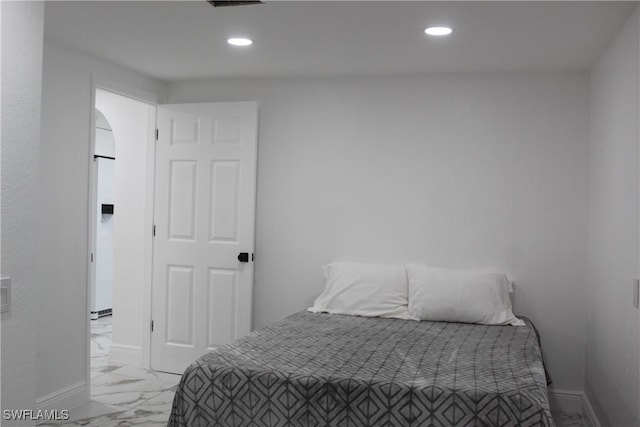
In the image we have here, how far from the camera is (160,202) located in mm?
4746

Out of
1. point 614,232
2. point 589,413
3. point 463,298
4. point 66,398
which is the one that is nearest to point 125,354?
point 66,398

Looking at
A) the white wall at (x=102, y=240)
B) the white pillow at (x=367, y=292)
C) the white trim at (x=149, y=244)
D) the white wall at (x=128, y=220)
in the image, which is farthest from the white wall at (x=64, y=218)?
the white wall at (x=102, y=240)

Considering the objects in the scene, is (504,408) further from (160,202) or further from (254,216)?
(160,202)

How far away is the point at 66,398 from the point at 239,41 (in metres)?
2.51

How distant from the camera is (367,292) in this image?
13.3ft

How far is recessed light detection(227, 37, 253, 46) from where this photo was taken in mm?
3485

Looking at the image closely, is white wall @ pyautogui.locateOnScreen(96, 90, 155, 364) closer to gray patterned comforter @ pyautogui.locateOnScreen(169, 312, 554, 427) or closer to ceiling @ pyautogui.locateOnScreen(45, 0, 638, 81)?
ceiling @ pyautogui.locateOnScreen(45, 0, 638, 81)

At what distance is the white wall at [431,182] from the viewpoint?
4031mm

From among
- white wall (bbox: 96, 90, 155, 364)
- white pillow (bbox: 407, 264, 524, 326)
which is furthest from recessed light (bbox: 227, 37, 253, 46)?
white pillow (bbox: 407, 264, 524, 326)

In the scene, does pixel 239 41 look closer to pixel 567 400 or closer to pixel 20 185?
pixel 20 185

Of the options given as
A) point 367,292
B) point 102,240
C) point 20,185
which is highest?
point 20,185

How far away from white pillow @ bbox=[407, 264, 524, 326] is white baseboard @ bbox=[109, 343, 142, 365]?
242 centimetres

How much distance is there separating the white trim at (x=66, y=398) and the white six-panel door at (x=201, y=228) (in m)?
0.82

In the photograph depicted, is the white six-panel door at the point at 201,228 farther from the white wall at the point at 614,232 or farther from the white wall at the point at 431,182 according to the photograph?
the white wall at the point at 614,232
